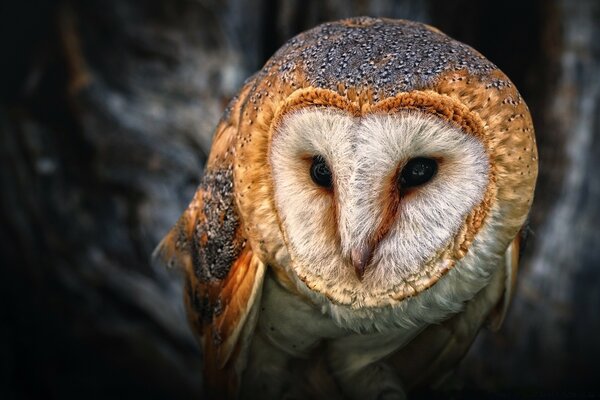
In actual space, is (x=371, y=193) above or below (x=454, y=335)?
above

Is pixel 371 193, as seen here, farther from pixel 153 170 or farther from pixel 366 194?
pixel 153 170

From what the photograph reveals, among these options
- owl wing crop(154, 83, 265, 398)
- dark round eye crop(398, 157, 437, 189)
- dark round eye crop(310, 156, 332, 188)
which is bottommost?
owl wing crop(154, 83, 265, 398)

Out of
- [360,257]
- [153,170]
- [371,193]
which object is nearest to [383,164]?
[371,193]

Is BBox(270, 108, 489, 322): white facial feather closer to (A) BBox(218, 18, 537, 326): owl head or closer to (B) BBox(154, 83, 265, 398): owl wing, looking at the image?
(A) BBox(218, 18, 537, 326): owl head

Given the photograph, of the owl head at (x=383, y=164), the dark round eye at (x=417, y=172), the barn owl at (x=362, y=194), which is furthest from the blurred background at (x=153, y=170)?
the dark round eye at (x=417, y=172)

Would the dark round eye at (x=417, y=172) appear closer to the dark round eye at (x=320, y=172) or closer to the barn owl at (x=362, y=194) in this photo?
the barn owl at (x=362, y=194)

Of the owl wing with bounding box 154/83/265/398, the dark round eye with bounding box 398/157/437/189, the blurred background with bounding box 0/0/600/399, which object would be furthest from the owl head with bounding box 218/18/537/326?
the blurred background with bounding box 0/0/600/399
